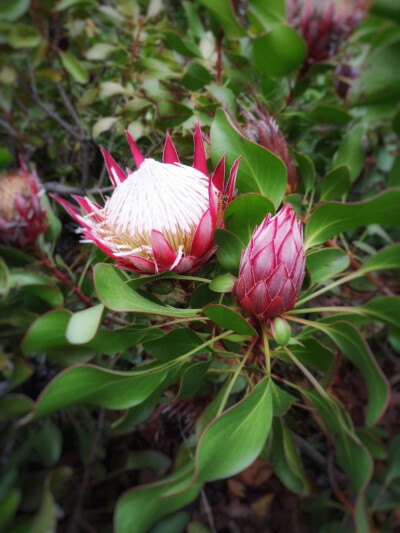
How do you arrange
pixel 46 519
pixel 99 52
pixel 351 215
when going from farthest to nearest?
pixel 99 52, pixel 46 519, pixel 351 215

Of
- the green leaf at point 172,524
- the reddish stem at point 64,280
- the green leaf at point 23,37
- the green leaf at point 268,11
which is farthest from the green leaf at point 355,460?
the green leaf at point 23,37

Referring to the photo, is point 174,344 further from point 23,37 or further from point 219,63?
point 23,37

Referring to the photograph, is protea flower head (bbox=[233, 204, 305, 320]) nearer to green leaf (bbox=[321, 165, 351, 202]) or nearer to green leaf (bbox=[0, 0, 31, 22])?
green leaf (bbox=[321, 165, 351, 202])

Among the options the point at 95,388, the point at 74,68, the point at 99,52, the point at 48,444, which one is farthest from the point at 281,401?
the point at 74,68

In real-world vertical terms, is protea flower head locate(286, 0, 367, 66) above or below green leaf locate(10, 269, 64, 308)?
above

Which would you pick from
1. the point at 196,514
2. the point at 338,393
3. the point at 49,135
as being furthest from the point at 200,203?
the point at 49,135

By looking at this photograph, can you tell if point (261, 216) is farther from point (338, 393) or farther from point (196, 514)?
point (196, 514)

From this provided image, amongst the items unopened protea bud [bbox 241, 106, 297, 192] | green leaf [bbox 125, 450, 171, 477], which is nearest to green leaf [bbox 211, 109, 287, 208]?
unopened protea bud [bbox 241, 106, 297, 192]

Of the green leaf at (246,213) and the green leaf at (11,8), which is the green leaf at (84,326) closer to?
the green leaf at (246,213)
